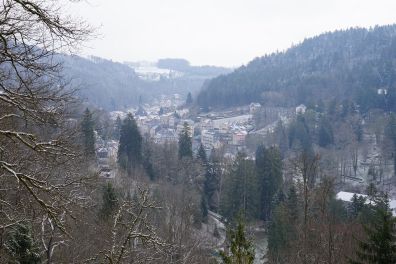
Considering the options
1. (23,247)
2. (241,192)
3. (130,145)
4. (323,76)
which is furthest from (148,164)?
(323,76)

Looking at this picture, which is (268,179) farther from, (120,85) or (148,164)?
(120,85)

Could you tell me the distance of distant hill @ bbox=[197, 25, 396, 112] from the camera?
7883 centimetres

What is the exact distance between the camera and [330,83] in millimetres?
87062

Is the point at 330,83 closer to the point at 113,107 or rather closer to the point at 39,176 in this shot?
the point at 113,107

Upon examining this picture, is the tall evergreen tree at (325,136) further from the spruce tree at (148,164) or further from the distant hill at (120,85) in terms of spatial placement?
the distant hill at (120,85)

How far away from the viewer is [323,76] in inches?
3551

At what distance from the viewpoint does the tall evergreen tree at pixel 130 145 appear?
35.6 meters

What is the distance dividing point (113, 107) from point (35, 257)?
115m

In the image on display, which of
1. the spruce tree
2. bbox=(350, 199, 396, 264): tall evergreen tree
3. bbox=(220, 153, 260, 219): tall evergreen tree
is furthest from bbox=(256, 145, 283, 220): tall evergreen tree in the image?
bbox=(350, 199, 396, 264): tall evergreen tree

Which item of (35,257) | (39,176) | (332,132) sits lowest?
(332,132)

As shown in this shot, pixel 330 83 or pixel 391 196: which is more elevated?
pixel 330 83

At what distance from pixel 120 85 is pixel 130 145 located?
11223 centimetres

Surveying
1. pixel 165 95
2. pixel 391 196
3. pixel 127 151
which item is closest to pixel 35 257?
pixel 127 151

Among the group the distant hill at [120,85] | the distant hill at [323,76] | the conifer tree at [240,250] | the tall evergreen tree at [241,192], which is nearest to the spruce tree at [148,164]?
the tall evergreen tree at [241,192]
